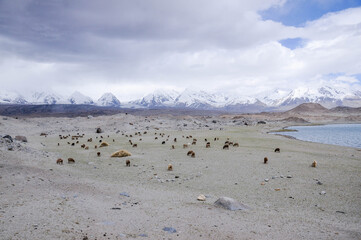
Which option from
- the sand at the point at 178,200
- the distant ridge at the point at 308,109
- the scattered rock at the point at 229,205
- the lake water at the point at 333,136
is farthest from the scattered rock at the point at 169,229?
the distant ridge at the point at 308,109

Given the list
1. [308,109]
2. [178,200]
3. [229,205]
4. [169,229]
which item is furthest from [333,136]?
[308,109]

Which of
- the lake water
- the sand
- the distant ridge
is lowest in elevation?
the lake water

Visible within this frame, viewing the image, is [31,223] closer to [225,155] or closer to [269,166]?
[269,166]

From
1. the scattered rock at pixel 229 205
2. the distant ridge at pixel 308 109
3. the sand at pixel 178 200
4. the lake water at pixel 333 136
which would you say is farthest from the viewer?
the distant ridge at pixel 308 109

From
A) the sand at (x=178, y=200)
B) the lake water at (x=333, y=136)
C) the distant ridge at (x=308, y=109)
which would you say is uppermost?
the distant ridge at (x=308, y=109)

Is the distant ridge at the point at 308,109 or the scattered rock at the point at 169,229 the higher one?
the distant ridge at the point at 308,109

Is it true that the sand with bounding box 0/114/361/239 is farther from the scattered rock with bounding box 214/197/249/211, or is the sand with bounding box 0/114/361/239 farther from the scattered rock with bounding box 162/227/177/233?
the scattered rock with bounding box 214/197/249/211

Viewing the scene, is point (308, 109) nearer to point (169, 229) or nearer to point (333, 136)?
point (333, 136)

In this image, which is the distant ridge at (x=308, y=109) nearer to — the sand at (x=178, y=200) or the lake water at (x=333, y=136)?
the lake water at (x=333, y=136)

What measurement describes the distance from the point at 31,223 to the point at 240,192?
8418 millimetres

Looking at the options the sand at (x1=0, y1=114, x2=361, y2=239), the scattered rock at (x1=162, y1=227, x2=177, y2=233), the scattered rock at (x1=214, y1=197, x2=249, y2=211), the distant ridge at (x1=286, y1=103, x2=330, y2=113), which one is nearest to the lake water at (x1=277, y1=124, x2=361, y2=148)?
the sand at (x1=0, y1=114, x2=361, y2=239)

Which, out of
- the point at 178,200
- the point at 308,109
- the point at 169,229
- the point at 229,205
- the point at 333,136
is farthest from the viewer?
the point at 308,109

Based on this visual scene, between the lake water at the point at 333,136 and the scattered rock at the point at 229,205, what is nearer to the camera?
the scattered rock at the point at 229,205

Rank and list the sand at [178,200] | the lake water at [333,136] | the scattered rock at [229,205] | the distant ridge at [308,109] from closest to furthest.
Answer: the sand at [178,200] < the scattered rock at [229,205] < the lake water at [333,136] < the distant ridge at [308,109]
